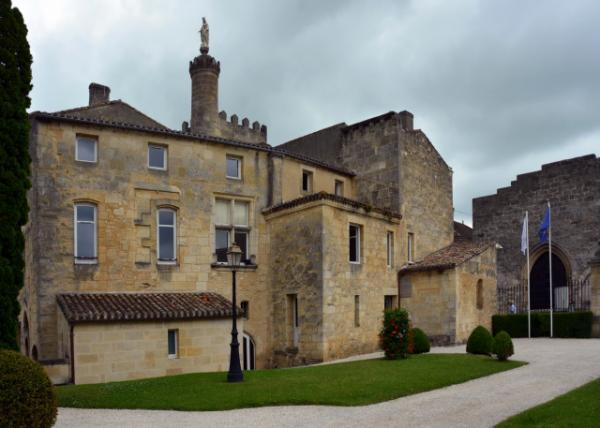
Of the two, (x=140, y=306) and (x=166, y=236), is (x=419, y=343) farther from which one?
(x=166, y=236)

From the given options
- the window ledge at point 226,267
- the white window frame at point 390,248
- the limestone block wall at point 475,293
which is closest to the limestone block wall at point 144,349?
the window ledge at point 226,267

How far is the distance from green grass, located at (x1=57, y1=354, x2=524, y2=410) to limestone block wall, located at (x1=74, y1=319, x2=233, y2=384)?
211cm

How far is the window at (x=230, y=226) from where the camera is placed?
23.7m

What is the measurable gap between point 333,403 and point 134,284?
11.3m

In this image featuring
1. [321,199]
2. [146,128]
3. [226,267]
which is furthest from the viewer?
[226,267]

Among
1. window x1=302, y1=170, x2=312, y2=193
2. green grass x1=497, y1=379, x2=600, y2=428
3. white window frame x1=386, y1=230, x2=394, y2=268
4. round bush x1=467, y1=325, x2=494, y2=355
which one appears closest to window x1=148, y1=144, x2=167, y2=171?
window x1=302, y1=170, x2=312, y2=193

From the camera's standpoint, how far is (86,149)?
21.2 metres

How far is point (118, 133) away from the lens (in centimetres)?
2161

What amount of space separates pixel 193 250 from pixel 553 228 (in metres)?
20.8

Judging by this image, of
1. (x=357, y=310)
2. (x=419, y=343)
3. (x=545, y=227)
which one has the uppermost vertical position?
(x=545, y=227)

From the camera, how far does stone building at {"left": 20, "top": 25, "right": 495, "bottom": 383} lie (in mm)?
19516

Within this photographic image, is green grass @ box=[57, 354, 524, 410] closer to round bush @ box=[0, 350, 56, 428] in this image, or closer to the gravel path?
the gravel path

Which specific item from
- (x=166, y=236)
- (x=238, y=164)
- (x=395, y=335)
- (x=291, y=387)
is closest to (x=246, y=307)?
(x=166, y=236)

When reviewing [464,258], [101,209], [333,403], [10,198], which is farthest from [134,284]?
[464,258]
